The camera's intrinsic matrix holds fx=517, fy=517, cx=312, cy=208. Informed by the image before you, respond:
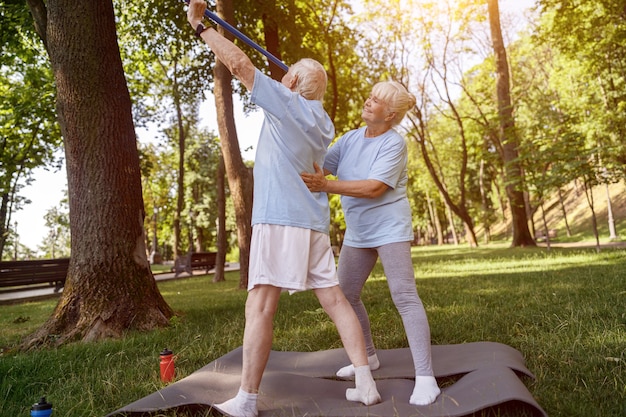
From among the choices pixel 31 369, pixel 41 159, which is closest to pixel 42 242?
pixel 41 159

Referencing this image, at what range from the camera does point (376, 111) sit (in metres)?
3.34

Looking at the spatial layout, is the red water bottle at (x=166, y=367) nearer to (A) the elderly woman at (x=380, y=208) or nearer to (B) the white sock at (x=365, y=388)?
(A) the elderly woman at (x=380, y=208)

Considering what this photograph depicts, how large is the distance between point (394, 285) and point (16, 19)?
31.7ft

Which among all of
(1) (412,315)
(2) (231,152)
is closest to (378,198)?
(1) (412,315)

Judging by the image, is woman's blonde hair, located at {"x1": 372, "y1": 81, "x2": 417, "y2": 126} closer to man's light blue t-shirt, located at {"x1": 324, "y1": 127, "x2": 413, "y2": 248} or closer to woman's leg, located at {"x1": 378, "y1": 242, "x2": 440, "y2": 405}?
man's light blue t-shirt, located at {"x1": 324, "y1": 127, "x2": 413, "y2": 248}

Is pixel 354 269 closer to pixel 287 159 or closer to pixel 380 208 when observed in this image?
pixel 380 208

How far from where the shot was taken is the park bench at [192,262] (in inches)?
793

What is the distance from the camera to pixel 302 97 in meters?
2.92

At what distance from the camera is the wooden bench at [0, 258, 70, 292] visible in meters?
12.2

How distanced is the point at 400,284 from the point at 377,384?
0.67 m

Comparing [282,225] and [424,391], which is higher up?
[282,225]

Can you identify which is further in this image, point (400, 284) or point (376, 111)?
point (376, 111)

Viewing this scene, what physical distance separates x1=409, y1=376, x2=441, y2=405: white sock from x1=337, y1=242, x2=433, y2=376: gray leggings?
0.11ft

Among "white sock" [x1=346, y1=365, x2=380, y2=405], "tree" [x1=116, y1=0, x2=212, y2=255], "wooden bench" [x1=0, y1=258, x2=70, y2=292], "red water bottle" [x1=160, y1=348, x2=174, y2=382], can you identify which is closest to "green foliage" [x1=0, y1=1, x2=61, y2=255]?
"tree" [x1=116, y1=0, x2=212, y2=255]
